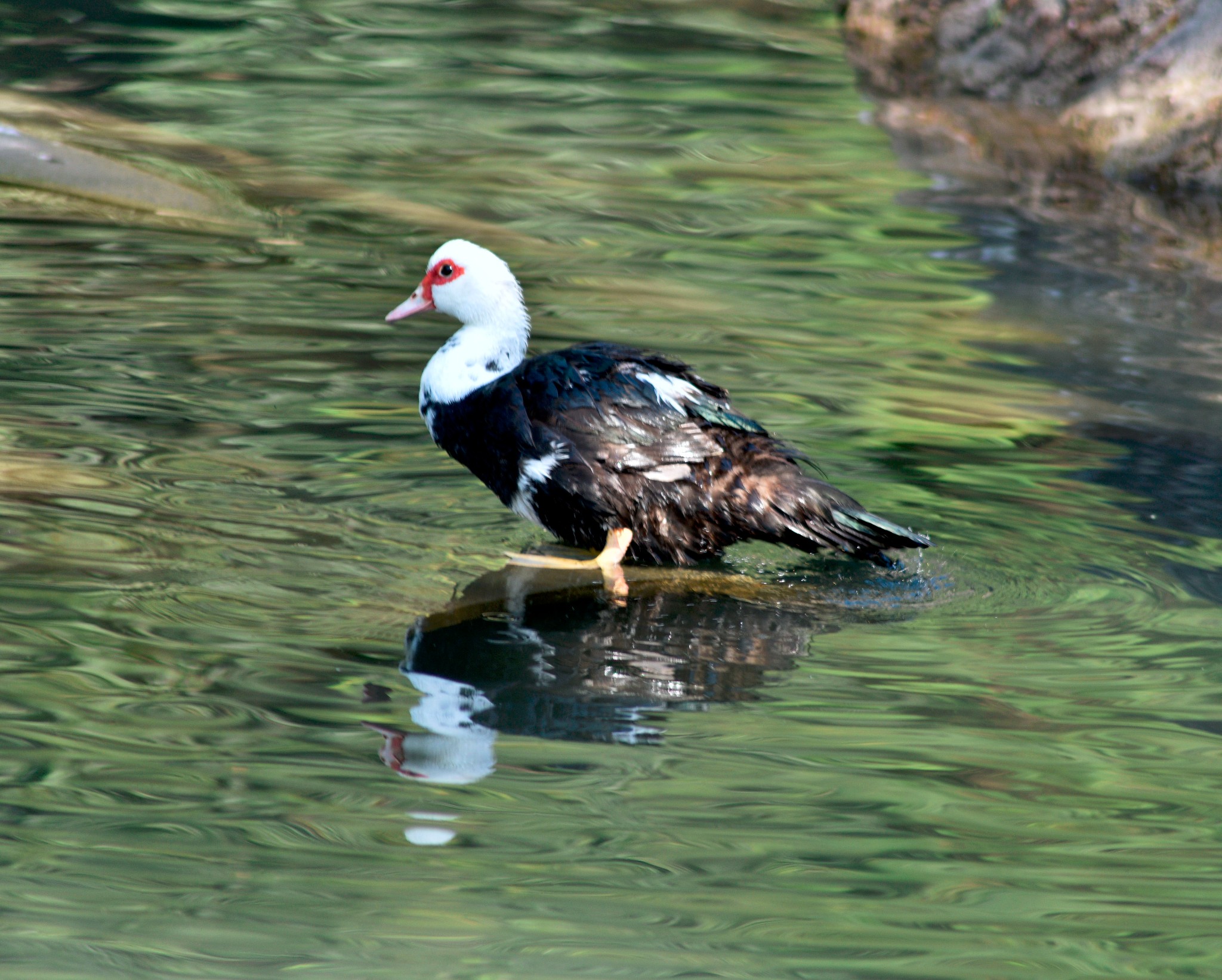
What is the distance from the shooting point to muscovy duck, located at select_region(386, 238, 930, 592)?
5324 mm

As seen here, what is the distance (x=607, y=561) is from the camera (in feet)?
17.6

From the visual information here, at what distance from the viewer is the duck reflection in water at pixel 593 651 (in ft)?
13.8

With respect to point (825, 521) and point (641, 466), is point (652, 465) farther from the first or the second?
point (825, 521)

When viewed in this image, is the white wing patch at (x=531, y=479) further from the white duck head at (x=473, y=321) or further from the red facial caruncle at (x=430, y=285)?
the red facial caruncle at (x=430, y=285)

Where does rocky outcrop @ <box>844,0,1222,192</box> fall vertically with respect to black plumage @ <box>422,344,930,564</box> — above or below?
above

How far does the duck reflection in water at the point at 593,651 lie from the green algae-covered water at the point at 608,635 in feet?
0.05

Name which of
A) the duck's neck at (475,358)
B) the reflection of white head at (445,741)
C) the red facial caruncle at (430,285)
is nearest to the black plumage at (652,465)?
the duck's neck at (475,358)

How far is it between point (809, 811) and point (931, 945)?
1.88 ft

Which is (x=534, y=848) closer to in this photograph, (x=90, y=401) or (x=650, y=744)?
(x=650, y=744)

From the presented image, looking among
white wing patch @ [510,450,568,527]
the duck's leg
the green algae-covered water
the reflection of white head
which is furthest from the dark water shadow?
the reflection of white head

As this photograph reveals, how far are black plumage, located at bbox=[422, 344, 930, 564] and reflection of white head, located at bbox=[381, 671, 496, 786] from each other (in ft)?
3.65

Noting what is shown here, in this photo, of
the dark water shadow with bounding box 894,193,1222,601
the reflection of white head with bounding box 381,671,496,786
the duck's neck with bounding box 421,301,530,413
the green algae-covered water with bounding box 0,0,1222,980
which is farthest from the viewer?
the dark water shadow with bounding box 894,193,1222,601

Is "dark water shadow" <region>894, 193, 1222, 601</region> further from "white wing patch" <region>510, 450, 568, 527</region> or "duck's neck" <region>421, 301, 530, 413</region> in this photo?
"duck's neck" <region>421, 301, 530, 413</region>

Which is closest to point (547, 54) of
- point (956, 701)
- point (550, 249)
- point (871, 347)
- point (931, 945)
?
point (550, 249)
